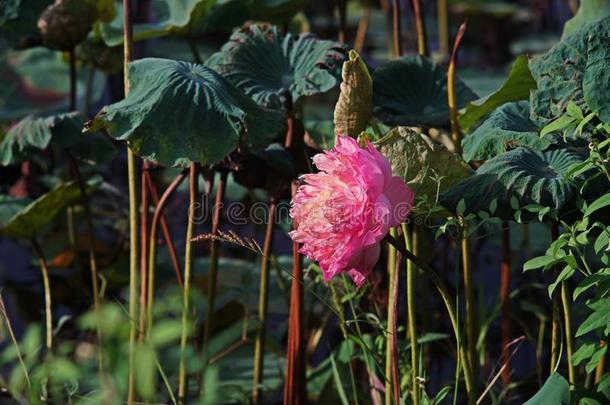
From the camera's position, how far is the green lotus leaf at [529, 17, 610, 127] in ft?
3.90

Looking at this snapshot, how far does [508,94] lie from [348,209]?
523 millimetres

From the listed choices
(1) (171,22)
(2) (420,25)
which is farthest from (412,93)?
(1) (171,22)

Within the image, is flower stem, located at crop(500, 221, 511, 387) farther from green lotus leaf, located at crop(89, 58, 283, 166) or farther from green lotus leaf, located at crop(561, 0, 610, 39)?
green lotus leaf, located at crop(89, 58, 283, 166)

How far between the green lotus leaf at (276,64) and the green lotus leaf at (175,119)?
154 millimetres

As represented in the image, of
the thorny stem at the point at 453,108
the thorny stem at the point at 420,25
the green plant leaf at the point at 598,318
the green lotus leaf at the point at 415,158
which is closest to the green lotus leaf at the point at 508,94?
the thorny stem at the point at 453,108

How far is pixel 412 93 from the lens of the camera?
147 centimetres

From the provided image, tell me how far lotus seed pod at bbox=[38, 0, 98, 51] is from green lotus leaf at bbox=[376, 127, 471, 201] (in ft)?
2.36

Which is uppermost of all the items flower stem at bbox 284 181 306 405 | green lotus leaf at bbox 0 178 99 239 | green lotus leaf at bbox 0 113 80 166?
green lotus leaf at bbox 0 113 80 166

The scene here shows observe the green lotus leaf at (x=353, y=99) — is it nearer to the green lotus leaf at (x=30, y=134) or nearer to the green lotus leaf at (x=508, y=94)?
the green lotus leaf at (x=508, y=94)

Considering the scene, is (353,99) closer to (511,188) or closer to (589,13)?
(511,188)

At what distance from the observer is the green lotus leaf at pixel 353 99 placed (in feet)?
3.69

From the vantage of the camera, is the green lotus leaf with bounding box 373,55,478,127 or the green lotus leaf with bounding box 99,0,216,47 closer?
the green lotus leaf with bounding box 373,55,478,127

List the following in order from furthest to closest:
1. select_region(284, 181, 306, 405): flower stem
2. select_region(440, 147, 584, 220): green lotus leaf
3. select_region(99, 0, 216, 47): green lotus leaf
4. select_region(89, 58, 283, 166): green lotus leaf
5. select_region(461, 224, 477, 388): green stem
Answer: select_region(99, 0, 216, 47): green lotus leaf, select_region(284, 181, 306, 405): flower stem, select_region(461, 224, 477, 388): green stem, select_region(89, 58, 283, 166): green lotus leaf, select_region(440, 147, 584, 220): green lotus leaf

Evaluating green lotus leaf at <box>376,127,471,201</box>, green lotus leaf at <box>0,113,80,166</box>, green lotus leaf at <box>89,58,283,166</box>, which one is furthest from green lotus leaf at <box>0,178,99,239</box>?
green lotus leaf at <box>376,127,471,201</box>
